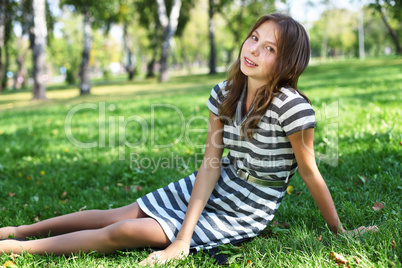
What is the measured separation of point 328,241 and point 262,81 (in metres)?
1.02

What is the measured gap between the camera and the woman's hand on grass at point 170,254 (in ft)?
6.68

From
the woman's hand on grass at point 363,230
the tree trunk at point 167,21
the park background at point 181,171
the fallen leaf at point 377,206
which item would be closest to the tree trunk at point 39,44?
the park background at point 181,171

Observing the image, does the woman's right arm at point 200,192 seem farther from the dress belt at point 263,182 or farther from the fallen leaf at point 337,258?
the fallen leaf at point 337,258

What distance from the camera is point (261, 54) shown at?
2.15 m

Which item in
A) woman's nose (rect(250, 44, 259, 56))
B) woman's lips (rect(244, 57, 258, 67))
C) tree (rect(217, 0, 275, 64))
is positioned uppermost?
tree (rect(217, 0, 275, 64))

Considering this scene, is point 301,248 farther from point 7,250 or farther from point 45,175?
point 45,175

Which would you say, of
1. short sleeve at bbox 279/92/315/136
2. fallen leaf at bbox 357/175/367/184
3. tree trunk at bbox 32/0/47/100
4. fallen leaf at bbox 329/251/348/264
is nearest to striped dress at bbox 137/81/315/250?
short sleeve at bbox 279/92/315/136

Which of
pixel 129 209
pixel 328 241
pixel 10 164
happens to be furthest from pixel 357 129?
pixel 10 164

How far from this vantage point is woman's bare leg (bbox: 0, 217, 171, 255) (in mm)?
2131

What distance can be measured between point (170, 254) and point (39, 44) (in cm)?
1189

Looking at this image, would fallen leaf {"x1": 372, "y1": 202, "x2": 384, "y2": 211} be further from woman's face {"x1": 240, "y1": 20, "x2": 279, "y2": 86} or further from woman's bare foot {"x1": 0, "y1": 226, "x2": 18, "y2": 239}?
woman's bare foot {"x1": 0, "y1": 226, "x2": 18, "y2": 239}

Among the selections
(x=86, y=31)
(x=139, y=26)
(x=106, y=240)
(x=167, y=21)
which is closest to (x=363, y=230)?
(x=106, y=240)

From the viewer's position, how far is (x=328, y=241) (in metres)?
2.14

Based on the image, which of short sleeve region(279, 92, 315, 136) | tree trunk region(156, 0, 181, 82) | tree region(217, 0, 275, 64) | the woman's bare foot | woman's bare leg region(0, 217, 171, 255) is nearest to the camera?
short sleeve region(279, 92, 315, 136)
